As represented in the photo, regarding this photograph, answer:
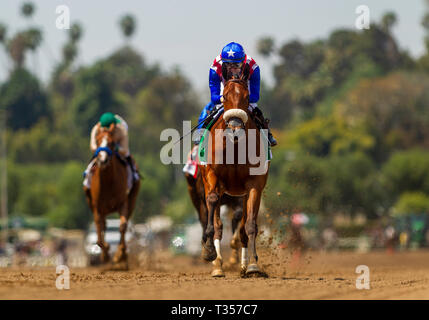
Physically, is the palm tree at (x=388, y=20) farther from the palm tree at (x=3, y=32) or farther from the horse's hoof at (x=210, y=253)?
the horse's hoof at (x=210, y=253)

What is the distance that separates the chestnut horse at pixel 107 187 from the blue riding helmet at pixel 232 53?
5.07m

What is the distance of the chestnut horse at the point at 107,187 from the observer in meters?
19.2

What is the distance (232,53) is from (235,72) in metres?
0.34

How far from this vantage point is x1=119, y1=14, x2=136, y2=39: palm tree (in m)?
169

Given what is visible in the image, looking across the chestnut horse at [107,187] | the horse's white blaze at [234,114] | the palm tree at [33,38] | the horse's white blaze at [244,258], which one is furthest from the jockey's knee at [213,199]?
the palm tree at [33,38]

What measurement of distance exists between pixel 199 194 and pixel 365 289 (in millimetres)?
6198

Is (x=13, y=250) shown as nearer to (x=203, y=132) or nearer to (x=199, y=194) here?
(x=199, y=194)

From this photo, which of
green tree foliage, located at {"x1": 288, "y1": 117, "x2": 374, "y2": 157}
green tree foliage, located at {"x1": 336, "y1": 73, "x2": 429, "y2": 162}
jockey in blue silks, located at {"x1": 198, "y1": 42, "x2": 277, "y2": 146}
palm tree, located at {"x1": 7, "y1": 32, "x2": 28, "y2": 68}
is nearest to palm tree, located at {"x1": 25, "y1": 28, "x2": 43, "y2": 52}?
palm tree, located at {"x1": 7, "y1": 32, "x2": 28, "y2": 68}

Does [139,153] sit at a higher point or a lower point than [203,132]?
higher

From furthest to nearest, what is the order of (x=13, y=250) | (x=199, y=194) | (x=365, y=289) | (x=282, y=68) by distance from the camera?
(x=282, y=68) < (x=13, y=250) < (x=199, y=194) < (x=365, y=289)

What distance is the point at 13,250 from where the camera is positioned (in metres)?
44.0

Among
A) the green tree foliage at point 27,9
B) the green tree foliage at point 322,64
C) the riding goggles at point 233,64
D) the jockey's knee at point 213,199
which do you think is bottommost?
the jockey's knee at point 213,199
